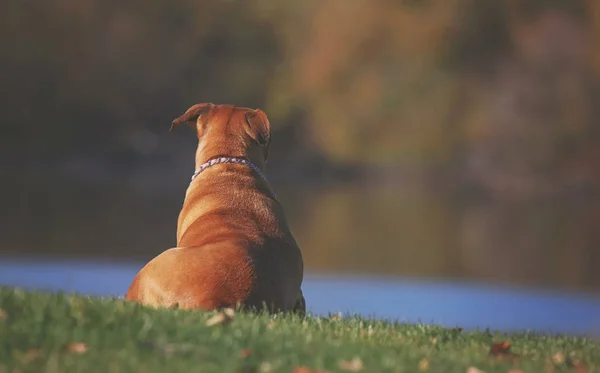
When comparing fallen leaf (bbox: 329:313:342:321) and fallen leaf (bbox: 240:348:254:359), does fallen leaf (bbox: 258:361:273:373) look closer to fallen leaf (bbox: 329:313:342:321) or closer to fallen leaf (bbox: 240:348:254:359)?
fallen leaf (bbox: 240:348:254:359)

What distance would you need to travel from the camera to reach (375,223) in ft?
118

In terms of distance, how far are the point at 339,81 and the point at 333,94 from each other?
117 cm

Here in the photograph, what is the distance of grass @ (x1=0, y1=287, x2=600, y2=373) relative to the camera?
16.4ft

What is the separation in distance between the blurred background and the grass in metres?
38.4

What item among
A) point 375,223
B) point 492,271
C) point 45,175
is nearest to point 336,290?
point 492,271

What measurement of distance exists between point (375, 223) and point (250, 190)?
28.0 metres

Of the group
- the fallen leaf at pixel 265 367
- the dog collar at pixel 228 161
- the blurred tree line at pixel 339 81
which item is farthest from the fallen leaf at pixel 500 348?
the blurred tree line at pixel 339 81

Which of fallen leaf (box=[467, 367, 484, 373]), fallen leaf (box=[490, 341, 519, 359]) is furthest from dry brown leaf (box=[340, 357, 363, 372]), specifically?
fallen leaf (box=[490, 341, 519, 359])

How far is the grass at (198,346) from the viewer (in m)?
5.01

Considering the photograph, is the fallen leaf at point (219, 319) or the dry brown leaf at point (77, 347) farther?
the fallen leaf at point (219, 319)

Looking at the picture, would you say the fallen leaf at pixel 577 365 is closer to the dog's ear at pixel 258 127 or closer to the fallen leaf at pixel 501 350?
the fallen leaf at pixel 501 350

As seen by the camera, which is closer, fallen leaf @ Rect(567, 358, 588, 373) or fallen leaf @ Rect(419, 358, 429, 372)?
fallen leaf @ Rect(419, 358, 429, 372)

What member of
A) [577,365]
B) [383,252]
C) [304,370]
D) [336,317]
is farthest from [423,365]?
[383,252]

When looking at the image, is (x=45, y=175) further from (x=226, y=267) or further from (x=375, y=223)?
(x=226, y=267)
